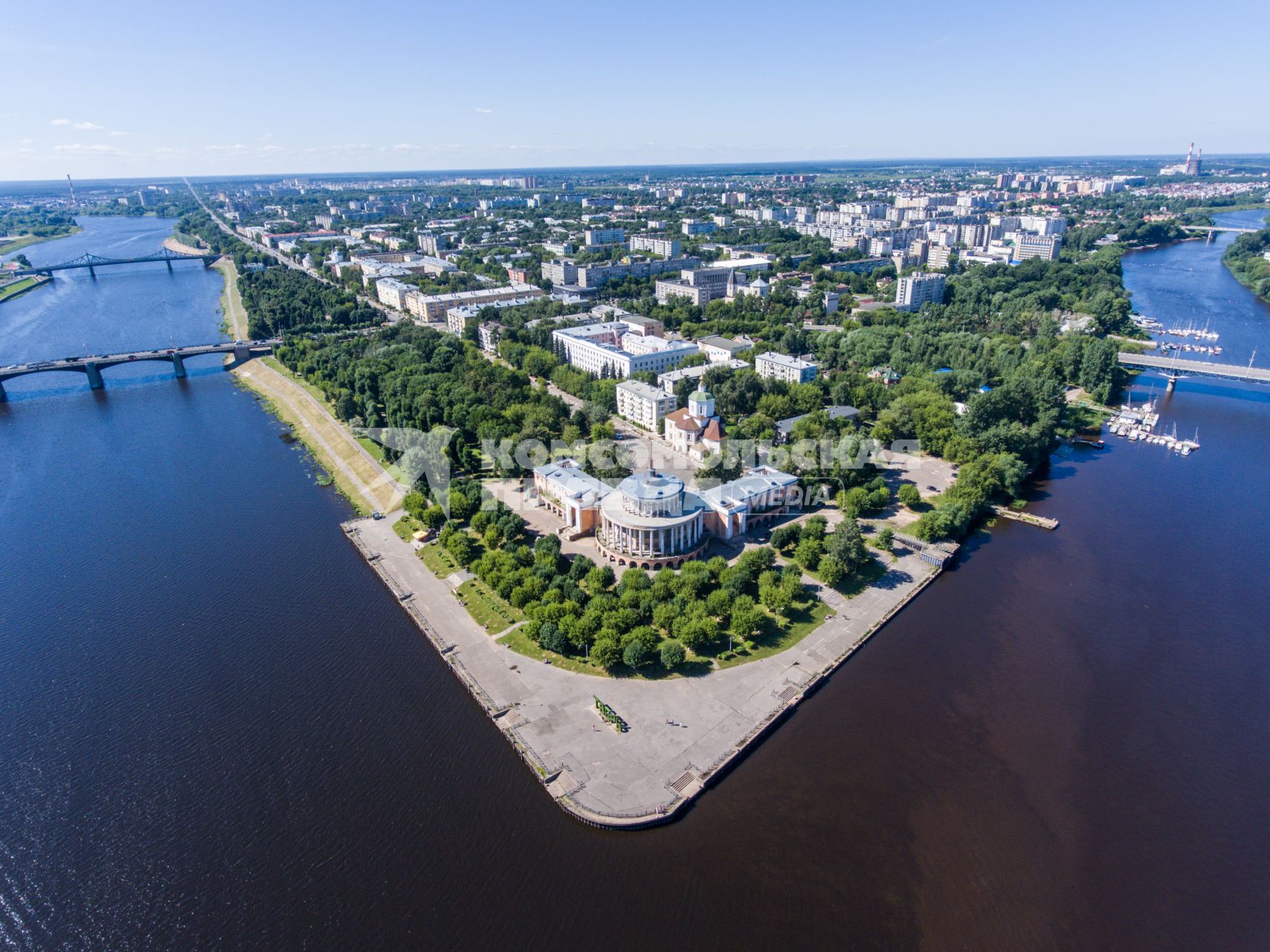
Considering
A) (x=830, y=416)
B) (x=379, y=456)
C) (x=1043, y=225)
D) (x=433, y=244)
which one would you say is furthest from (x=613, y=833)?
(x=1043, y=225)

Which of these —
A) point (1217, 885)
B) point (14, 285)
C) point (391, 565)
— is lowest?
point (1217, 885)

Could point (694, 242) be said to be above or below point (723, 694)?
above

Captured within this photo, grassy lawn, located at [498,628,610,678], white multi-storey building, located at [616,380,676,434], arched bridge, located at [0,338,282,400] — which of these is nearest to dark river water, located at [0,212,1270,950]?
grassy lawn, located at [498,628,610,678]

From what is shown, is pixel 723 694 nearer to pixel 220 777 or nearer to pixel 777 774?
pixel 777 774

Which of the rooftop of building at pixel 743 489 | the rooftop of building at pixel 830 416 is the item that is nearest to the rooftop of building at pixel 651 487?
the rooftop of building at pixel 743 489

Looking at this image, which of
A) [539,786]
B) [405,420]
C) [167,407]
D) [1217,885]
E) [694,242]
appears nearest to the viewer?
[1217,885]

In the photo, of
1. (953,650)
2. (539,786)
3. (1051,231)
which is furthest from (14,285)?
(1051,231)

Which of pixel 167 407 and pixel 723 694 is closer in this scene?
pixel 723 694

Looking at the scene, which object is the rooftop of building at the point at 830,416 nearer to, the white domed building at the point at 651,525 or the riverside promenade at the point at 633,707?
the white domed building at the point at 651,525

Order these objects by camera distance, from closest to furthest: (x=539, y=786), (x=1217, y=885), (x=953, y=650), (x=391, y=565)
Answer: (x=1217, y=885) → (x=539, y=786) → (x=953, y=650) → (x=391, y=565)
